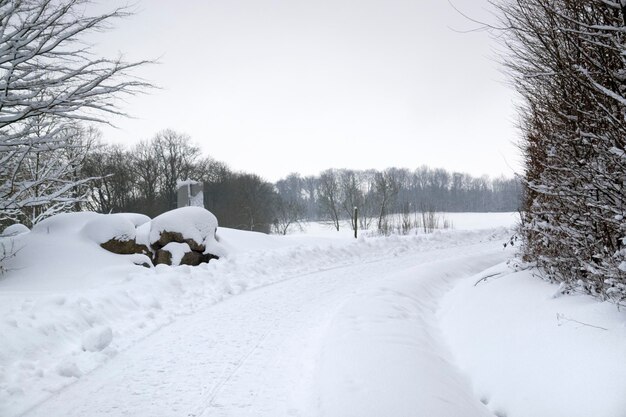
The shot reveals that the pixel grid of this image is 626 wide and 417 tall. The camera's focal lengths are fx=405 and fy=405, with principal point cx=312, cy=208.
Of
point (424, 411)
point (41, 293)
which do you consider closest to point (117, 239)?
point (41, 293)

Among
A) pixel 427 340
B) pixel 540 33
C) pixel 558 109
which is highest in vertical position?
pixel 540 33

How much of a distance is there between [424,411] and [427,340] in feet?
7.31

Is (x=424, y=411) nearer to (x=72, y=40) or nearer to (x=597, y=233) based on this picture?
(x=597, y=233)

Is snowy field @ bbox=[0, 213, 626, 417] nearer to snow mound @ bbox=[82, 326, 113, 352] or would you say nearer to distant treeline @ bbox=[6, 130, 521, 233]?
snow mound @ bbox=[82, 326, 113, 352]

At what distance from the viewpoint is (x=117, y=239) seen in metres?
11.9

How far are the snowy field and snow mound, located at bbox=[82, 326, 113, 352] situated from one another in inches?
0.6

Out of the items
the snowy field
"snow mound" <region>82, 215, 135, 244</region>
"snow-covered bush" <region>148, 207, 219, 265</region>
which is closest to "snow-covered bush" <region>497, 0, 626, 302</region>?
the snowy field

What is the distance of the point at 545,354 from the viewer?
4.12 metres

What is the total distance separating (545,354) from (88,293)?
740 cm

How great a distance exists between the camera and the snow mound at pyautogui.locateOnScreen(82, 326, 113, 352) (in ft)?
17.1

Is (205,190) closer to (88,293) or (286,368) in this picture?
(88,293)

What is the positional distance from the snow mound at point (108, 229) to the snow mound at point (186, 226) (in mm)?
953

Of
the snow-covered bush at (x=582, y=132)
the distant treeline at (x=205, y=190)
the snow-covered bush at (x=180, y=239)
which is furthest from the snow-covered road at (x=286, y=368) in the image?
the distant treeline at (x=205, y=190)

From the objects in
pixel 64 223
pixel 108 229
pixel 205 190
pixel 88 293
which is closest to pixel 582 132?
pixel 88 293
